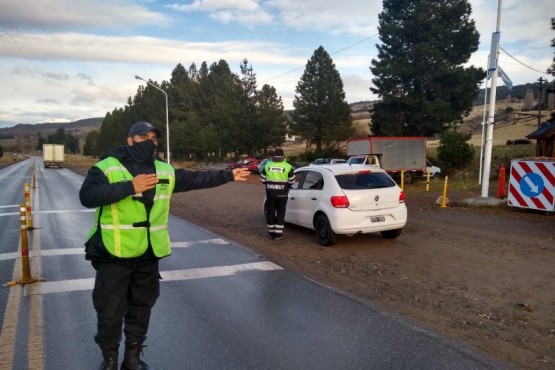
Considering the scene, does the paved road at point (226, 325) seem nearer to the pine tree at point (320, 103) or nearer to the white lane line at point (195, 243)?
the white lane line at point (195, 243)

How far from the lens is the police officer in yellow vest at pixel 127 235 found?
336cm

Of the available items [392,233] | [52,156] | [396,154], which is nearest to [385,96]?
[396,154]

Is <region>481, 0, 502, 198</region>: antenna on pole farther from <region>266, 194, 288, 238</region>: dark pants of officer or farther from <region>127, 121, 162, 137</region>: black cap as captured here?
<region>127, 121, 162, 137</region>: black cap

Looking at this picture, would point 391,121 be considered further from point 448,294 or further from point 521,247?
point 448,294

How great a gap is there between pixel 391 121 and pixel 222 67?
41.8 metres

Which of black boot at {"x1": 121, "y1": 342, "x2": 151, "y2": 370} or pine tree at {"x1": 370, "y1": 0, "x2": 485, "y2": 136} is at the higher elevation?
pine tree at {"x1": 370, "y1": 0, "x2": 485, "y2": 136}

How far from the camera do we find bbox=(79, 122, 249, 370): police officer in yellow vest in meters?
3.36

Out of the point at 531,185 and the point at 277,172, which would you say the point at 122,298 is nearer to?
the point at 277,172

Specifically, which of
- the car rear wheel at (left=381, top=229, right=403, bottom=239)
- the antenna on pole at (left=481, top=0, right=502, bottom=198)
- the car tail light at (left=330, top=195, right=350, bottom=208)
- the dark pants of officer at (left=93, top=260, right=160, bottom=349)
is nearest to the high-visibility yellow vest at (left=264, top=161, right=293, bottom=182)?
the car tail light at (left=330, top=195, right=350, bottom=208)

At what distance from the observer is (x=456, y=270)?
7094mm

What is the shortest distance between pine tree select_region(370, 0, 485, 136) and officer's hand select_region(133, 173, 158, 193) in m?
37.5

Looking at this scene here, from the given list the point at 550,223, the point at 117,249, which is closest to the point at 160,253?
the point at 117,249

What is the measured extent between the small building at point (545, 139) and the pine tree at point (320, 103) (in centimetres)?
2566

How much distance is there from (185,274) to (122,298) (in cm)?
349
